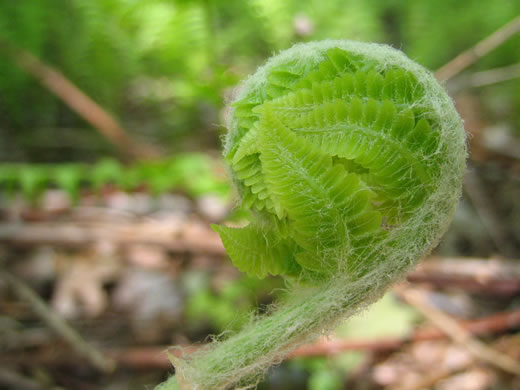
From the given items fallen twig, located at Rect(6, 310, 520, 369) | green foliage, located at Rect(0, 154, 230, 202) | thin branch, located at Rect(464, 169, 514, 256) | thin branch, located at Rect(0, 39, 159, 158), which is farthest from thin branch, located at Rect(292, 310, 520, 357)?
thin branch, located at Rect(0, 39, 159, 158)

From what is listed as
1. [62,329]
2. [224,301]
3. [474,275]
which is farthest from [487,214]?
[62,329]

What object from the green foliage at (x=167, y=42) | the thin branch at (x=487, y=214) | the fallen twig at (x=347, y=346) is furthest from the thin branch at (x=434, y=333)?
the green foliage at (x=167, y=42)

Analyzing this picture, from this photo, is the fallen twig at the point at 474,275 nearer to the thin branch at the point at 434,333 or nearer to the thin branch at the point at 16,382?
the thin branch at the point at 434,333

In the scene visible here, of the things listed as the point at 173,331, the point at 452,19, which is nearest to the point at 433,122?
the point at 173,331

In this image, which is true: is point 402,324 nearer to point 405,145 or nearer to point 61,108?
point 405,145

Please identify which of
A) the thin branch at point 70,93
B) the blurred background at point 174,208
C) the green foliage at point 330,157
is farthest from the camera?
the thin branch at point 70,93

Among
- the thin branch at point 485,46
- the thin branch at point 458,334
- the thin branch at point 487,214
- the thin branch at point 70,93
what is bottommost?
the thin branch at point 458,334
